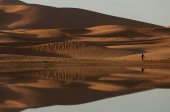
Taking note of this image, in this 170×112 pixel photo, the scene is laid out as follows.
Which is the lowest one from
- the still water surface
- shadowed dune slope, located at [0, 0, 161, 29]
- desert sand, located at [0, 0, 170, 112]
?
the still water surface

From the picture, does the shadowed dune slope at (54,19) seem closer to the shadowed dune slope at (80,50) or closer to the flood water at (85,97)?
the shadowed dune slope at (80,50)

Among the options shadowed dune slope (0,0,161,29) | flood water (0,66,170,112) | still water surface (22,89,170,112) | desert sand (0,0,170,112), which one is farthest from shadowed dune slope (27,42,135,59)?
shadowed dune slope (0,0,161,29)

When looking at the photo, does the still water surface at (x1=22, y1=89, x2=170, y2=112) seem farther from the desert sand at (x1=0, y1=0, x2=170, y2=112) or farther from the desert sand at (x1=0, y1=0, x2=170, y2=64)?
the desert sand at (x1=0, y1=0, x2=170, y2=64)

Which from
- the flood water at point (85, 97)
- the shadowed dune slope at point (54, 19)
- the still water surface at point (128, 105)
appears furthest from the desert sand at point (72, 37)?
the still water surface at point (128, 105)

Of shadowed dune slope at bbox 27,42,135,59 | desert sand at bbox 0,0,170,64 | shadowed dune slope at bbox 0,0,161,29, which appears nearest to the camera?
desert sand at bbox 0,0,170,64

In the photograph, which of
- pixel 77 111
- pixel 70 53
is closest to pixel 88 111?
pixel 77 111

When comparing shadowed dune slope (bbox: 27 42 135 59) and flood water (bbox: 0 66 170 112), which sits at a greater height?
shadowed dune slope (bbox: 27 42 135 59)

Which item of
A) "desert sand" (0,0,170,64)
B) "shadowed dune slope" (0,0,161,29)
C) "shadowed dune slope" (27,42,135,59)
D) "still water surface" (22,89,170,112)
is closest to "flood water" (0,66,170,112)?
"still water surface" (22,89,170,112)

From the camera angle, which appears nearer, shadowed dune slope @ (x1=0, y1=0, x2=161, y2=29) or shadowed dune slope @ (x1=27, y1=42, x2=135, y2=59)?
shadowed dune slope @ (x1=27, y1=42, x2=135, y2=59)

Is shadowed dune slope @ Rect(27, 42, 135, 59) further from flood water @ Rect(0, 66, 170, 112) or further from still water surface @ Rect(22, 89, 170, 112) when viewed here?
still water surface @ Rect(22, 89, 170, 112)

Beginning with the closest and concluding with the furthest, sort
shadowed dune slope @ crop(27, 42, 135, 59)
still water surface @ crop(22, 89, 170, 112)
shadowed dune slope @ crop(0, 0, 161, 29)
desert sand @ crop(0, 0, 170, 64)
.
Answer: still water surface @ crop(22, 89, 170, 112), desert sand @ crop(0, 0, 170, 64), shadowed dune slope @ crop(27, 42, 135, 59), shadowed dune slope @ crop(0, 0, 161, 29)

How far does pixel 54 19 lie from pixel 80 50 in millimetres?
41211

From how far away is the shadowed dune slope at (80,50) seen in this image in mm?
33531

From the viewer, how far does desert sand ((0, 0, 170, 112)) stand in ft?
33.7
